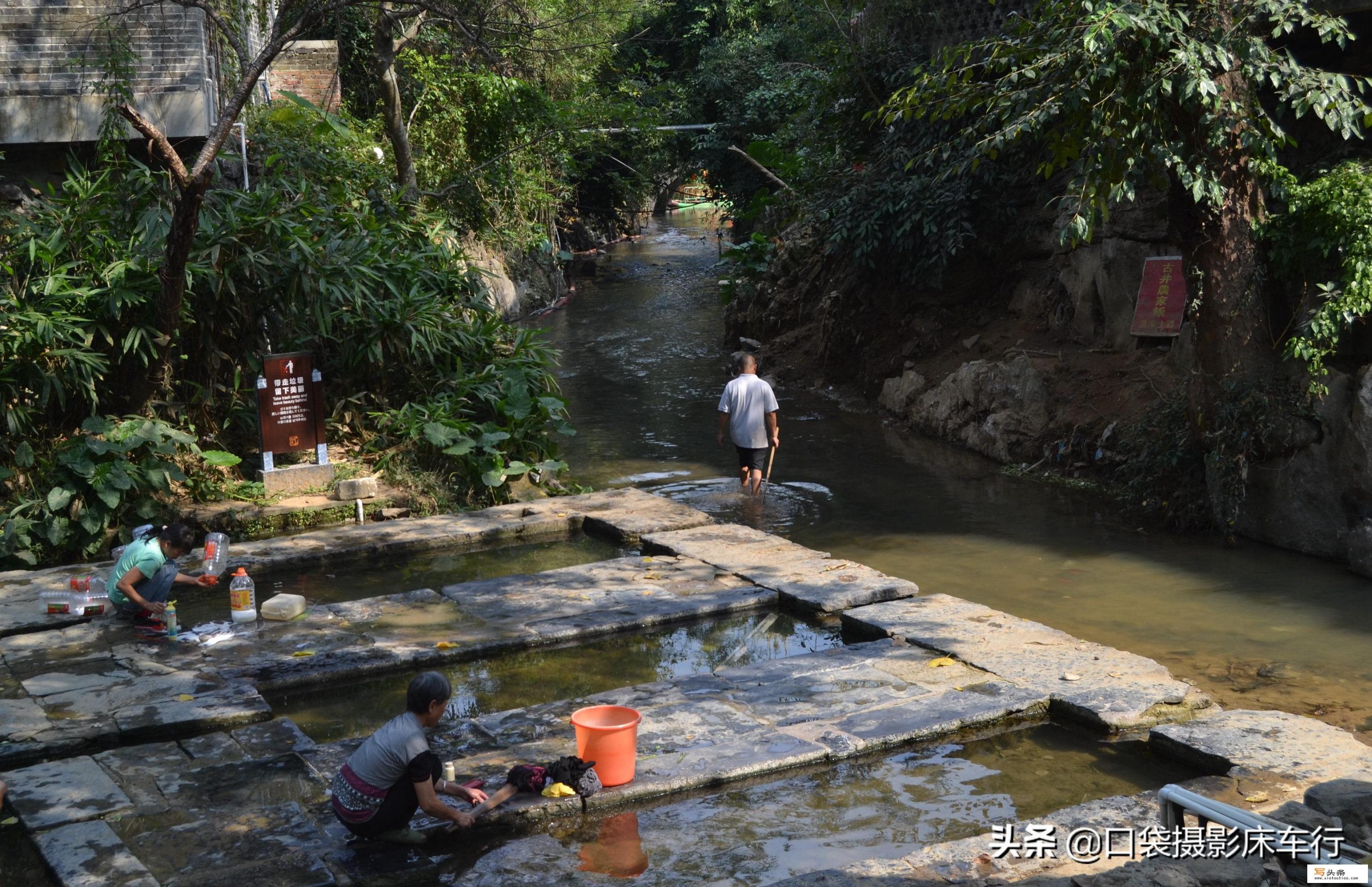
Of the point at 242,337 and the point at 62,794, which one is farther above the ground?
the point at 242,337

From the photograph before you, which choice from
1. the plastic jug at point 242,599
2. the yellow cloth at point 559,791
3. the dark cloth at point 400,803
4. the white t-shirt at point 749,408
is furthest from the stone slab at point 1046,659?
the plastic jug at point 242,599

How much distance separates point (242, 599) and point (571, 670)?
7.32ft

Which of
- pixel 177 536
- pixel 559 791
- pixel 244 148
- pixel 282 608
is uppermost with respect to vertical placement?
pixel 244 148

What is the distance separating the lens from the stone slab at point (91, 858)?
15.2 ft

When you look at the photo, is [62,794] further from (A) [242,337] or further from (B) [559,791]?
(A) [242,337]

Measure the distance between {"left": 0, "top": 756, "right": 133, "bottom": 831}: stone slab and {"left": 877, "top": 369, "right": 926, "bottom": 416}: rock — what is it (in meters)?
11.1

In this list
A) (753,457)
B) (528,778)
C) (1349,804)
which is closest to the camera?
(1349,804)

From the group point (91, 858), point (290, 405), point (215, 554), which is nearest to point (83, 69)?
point (290, 405)

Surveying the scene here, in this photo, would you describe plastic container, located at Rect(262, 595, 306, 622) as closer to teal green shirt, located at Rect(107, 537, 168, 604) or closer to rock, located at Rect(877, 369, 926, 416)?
teal green shirt, located at Rect(107, 537, 168, 604)

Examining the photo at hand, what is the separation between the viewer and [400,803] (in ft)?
16.1

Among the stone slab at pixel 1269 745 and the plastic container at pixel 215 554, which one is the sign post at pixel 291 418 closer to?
the plastic container at pixel 215 554

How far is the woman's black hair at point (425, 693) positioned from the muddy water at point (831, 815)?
0.66 meters

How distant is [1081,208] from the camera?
8945 millimetres

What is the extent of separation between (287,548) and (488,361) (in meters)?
3.55
